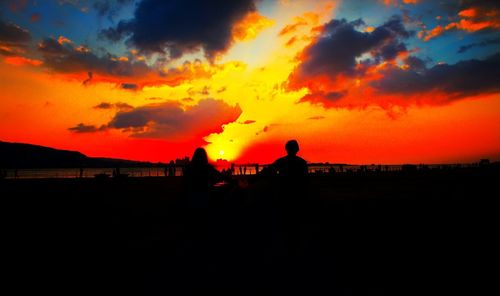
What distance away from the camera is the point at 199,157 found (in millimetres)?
6809

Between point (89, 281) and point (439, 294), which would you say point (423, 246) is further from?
point (89, 281)

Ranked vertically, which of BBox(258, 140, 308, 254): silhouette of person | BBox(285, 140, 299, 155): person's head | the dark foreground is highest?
BBox(285, 140, 299, 155): person's head

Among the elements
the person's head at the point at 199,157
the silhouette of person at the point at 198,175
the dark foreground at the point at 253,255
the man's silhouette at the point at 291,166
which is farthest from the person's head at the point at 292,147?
the person's head at the point at 199,157

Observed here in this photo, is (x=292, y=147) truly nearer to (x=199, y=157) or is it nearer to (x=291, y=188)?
(x=291, y=188)

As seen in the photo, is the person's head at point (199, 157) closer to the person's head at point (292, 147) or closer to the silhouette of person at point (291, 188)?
the silhouette of person at point (291, 188)

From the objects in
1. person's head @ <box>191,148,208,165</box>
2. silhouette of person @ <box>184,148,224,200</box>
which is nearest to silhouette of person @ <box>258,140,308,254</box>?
silhouette of person @ <box>184,148,224,200</box>

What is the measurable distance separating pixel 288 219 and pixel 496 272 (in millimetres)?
3953

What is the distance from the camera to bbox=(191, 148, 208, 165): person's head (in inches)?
262

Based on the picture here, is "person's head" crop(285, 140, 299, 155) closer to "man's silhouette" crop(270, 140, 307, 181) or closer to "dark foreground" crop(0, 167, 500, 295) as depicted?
"man's silhouette" crop(270, 140, 307, 181)

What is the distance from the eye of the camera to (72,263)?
18.1 ft

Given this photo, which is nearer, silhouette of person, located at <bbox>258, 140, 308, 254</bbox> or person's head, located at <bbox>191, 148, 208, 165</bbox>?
silhouette of person, located at <bbox>258, 140, 308, 254</bbox>

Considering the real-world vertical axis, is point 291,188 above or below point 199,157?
below

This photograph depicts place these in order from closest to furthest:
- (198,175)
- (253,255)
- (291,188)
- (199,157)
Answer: (291,188), (253,255), (198,175), (199,157)

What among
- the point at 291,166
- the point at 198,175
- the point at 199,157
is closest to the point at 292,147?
the point at 291,166
